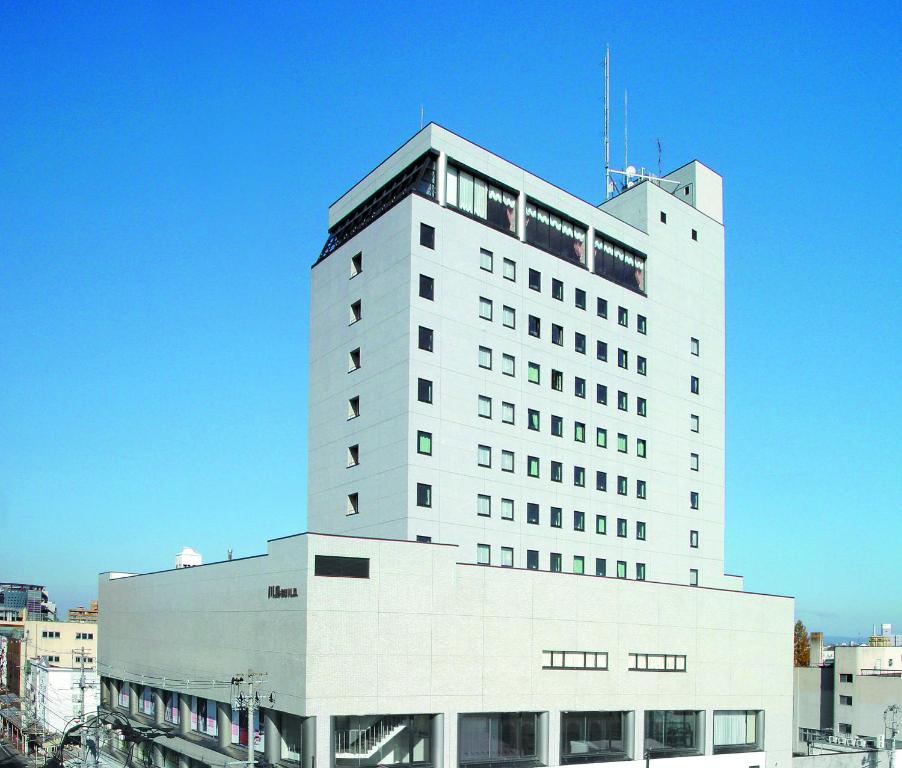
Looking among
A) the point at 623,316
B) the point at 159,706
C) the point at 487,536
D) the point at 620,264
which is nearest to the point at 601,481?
the point at 487,536

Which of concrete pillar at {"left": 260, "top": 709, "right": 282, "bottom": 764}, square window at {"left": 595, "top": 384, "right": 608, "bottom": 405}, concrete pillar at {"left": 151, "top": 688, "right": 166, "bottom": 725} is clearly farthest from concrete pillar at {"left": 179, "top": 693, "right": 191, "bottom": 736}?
square window at {"left": 595, "top": 384, "right": 608, "bottom": 405}

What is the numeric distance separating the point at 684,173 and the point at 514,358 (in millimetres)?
28452

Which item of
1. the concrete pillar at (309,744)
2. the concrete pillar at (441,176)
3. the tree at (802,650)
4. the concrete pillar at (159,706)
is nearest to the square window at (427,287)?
the concrete pillar at (441,176)

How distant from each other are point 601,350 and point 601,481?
946cm

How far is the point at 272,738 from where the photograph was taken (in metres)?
49.6

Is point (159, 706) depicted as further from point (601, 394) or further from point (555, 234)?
point (555, 234)

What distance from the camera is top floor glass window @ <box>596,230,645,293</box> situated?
70812 millimetres

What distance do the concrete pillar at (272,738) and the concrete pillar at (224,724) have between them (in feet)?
19.0

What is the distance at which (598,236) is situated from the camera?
71.1 metres

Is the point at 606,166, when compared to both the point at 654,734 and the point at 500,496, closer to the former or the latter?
the point at 500,496

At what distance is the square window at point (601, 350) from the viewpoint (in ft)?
224

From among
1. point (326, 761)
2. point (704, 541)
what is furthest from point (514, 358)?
point (326, 761)

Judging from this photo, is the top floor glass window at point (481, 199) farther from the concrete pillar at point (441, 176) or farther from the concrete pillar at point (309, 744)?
the concrete pillar at point (309, 744)

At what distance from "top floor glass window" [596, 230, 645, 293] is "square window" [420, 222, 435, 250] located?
15.4 m
